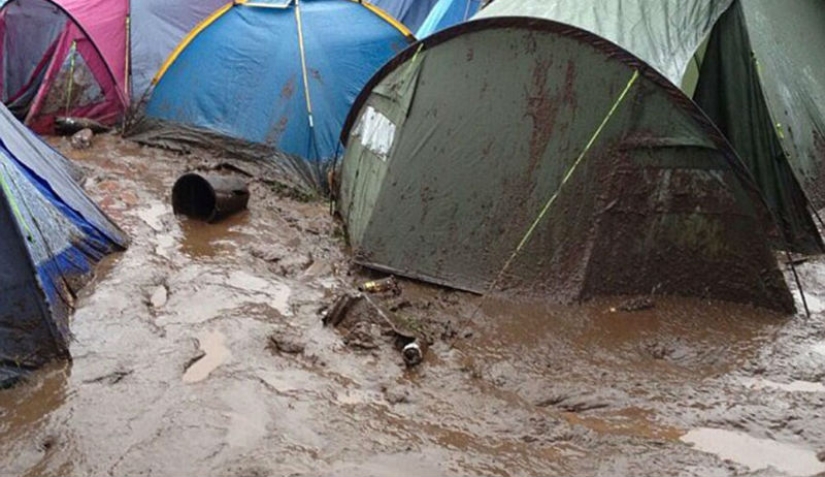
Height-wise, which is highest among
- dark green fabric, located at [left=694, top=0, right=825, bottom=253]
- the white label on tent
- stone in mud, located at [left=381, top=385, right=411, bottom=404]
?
dark green fabric, located at [left=694, top=0, right=825, bottom=253]

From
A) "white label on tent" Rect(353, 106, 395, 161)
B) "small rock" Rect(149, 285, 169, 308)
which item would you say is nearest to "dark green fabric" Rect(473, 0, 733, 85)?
"white label on tent" Rect(353, 106, 395, 161)

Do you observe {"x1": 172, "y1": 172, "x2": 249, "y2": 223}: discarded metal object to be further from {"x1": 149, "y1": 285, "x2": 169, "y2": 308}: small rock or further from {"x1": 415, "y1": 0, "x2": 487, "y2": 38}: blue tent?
{"x1": 415, "y1": 0, "x2": 487, "y2": 38}: blue tent

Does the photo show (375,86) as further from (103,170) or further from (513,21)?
(103,170)

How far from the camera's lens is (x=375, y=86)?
750cm

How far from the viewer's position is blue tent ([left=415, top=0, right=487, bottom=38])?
32.0 ft

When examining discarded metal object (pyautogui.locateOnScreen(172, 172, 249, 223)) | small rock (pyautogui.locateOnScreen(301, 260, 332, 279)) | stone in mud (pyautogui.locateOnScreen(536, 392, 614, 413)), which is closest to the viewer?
stone in mud (pyautogui.locateOnScreen(536, 392, 614, 413))

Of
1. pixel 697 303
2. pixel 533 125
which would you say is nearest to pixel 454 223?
pixel 533 125

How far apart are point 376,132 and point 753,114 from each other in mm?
3219

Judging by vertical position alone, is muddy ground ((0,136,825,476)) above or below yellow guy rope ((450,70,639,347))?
below

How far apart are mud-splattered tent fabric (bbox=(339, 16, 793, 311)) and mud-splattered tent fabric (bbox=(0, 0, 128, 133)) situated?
5.42m

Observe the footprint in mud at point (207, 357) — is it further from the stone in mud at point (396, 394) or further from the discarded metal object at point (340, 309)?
the stone in mud at point (396, 394)

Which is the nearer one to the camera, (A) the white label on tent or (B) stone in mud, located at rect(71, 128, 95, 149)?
(A) the white label on tent

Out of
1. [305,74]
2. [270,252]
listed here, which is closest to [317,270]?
[270,252]

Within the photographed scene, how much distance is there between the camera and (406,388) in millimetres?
5273
